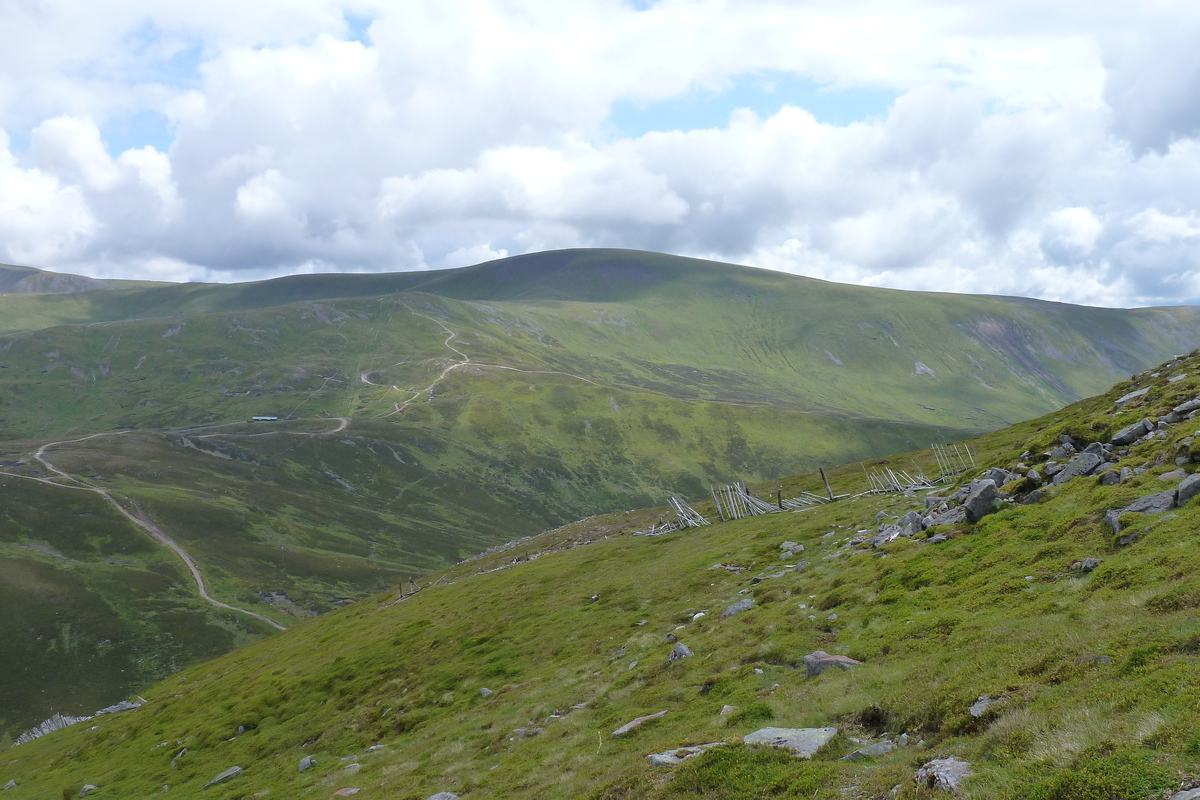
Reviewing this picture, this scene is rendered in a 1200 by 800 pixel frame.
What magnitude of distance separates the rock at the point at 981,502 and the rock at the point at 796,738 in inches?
750

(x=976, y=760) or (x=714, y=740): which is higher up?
(x=976, y=760)

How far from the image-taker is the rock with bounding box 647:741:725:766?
17719 mm

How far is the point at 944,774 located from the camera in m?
12.9

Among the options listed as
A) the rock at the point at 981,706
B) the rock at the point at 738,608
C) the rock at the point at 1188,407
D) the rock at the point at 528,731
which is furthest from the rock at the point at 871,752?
the rock at the point at 1188,407

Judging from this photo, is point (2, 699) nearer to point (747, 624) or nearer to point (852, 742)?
point (747, 624)

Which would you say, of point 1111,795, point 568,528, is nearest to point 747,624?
point 1111,795

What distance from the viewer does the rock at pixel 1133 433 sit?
104ft

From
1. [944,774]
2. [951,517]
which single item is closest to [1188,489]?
[951,517]

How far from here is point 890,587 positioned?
28.6 metres

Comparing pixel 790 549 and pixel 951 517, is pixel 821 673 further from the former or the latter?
pixel 790 549

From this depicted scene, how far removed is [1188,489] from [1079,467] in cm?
855

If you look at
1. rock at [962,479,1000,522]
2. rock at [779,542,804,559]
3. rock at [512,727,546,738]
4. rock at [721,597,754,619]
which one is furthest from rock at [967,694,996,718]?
rock at [779,542,804,559]

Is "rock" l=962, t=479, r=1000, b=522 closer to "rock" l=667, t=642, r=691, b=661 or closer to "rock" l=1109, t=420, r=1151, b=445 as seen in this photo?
"rock" l=1109, t=420, r=1151, b=445

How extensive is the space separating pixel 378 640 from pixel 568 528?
60.1 meters
